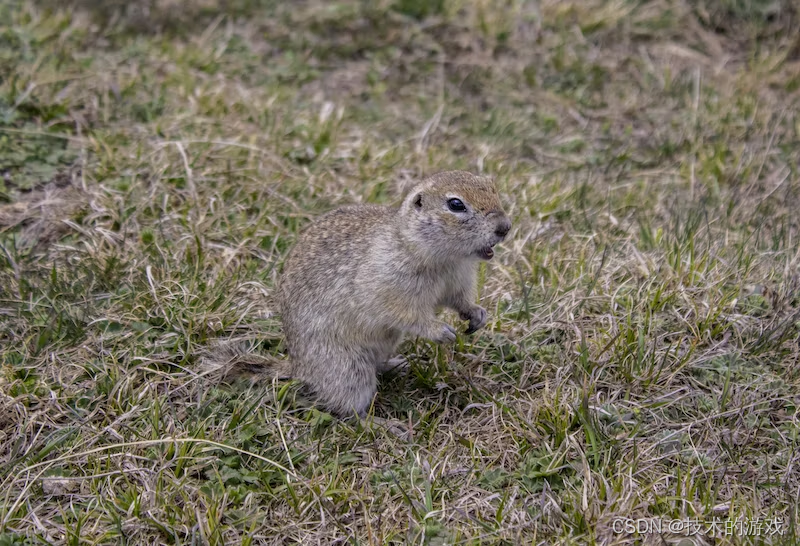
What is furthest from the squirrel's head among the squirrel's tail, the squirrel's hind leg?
the squirrel's tail

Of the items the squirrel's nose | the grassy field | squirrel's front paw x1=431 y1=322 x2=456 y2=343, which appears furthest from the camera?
squirrel's front paw x1=431 y1=322 x2=456 y2=343

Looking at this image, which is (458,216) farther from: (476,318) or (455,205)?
(476,318)

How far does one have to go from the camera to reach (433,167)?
6309mm

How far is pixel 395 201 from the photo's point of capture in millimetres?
5973

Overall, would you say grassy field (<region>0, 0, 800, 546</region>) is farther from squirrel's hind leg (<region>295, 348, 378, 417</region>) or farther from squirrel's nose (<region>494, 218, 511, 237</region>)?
squirrel's nose (<region>494, 218, 511, 237</region>)

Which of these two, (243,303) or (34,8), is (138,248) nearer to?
(243,303)

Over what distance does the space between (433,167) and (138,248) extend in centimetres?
231

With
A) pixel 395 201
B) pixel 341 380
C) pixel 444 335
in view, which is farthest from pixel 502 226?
pixel 395 201

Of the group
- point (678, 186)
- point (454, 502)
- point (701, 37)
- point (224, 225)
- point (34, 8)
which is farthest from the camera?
point (701, 37)

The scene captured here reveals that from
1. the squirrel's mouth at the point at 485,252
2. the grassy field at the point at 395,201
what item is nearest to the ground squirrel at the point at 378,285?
the squirrel's mouth at the point at 485,252

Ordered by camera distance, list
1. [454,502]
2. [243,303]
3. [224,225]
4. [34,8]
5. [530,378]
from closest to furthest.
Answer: [454,502] → [530,378] → [243,303] → [224,225] → [34,8]

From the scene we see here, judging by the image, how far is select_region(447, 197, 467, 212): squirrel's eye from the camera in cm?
415

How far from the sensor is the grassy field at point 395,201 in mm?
3785

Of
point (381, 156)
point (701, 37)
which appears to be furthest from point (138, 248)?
point (701, 37)
